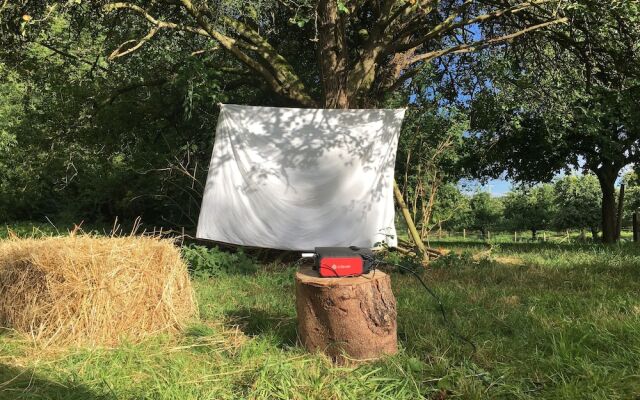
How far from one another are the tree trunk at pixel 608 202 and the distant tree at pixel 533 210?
20.1 meters

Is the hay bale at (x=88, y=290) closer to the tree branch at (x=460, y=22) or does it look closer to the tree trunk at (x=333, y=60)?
the tree trunk at (x=333, y=60)

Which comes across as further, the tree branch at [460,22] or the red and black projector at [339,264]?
the tree branch at [460,22]

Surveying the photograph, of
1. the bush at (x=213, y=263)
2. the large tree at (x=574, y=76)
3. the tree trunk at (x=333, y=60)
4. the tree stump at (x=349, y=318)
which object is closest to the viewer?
the tree stump at (x=349, y=318)

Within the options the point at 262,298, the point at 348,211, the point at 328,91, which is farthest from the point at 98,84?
the point at 262,298

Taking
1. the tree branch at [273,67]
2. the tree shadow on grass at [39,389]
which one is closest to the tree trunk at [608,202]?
the tree branch at [273,67]

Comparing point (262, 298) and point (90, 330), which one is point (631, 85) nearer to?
point (262, 298)

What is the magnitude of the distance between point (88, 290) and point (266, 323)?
1.35 m

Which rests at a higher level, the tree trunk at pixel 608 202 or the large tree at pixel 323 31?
the large tree at pixel 323 31

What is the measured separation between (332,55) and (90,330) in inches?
223

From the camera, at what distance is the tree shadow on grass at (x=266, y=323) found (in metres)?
3.51

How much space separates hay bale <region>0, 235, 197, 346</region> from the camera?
11.4 ft

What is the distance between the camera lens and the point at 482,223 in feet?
131

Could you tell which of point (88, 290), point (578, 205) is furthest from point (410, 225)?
point (578, 205)

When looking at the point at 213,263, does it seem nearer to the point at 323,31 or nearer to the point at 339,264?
the point at 339,264
